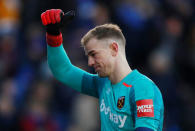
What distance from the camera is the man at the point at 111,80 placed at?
4.41 meters

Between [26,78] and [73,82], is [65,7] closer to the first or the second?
[26,78]

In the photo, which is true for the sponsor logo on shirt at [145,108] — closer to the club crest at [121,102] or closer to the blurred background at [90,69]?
the club crest at [121,102]

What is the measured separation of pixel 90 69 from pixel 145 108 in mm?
4243

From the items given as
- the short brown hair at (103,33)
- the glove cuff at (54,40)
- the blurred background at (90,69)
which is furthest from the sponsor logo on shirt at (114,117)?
the blurred background at (90,69)

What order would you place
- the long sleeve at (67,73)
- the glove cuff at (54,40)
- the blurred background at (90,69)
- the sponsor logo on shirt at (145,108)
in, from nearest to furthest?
the sponsor logo on shirt at (145,108) → the glove cuff at (54,40) → the long sleeve at (67,73) → the blurred background at (90,69)

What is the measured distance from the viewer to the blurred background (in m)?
8.32

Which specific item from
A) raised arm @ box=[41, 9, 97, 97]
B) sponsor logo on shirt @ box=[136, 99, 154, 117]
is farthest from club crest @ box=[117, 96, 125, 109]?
raised arm @ box=[41, 9, 97, 97]

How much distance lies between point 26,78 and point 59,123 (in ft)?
4.07

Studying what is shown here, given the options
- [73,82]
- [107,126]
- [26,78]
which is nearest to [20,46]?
[26,78]

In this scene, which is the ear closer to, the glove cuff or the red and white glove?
the red and white glove

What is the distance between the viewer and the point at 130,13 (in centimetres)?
944

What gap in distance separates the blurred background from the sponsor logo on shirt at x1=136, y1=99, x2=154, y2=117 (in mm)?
3854

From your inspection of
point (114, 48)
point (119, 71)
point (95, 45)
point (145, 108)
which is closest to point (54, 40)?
point (95, 45)

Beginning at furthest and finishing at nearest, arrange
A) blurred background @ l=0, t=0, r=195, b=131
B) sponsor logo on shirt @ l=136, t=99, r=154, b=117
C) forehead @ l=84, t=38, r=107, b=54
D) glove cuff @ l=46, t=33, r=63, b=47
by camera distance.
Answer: blurred background @ l=0, t=0, r=195, b=131
glove cuff @ l=46, t=33, r=63, b=47
forehead @ l=84, t=38, r=107, b=54
sponsor logo on shirt @ l=136, t=99, r=154, b=117
